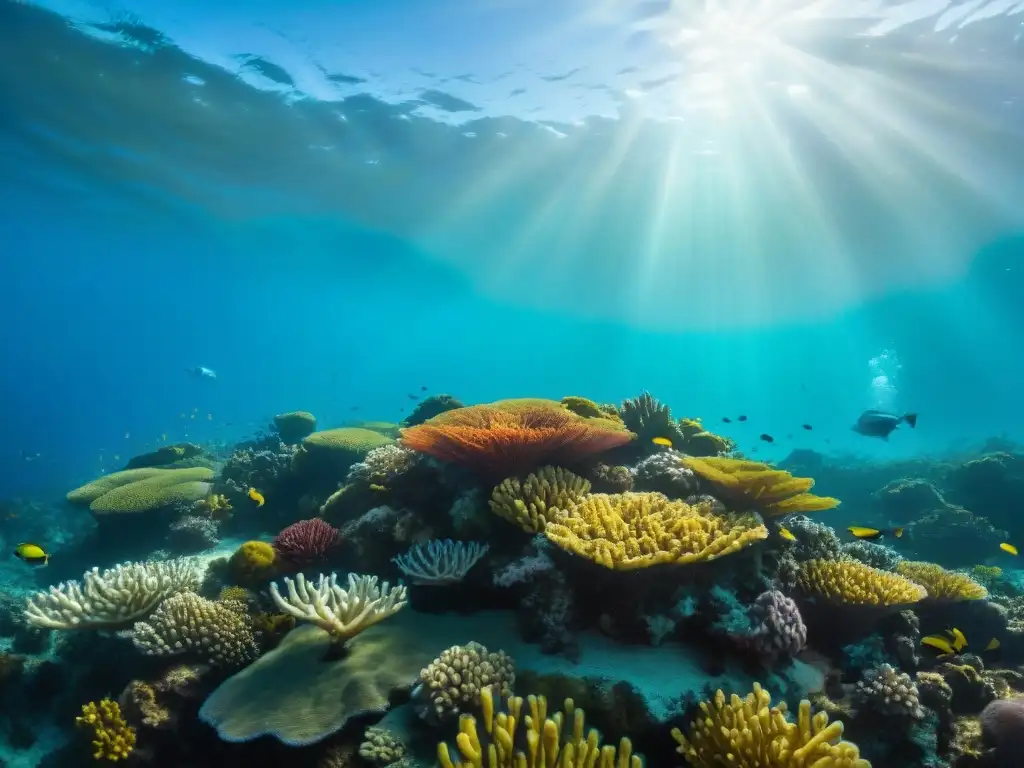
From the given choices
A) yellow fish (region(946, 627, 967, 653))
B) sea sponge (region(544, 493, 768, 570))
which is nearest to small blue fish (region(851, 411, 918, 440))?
yellow fish (region(946, 627, 967, 653))

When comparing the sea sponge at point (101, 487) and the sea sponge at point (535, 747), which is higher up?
the sea sponge at point (101, 487)

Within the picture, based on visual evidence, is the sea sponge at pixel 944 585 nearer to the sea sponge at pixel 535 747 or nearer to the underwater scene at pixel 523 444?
the underwater scene at pixel 523 444

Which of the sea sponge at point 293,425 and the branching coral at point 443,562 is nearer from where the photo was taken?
the branching coral at point 443,562

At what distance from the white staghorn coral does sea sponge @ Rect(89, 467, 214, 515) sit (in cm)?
678

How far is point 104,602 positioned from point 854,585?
8.03 metres

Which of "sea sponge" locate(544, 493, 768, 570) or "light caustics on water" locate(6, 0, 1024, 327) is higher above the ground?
"light caustics on water" locate(6, 0, 1024, 327)

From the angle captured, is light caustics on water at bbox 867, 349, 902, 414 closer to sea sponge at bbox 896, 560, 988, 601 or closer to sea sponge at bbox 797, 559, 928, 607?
sea sponge at bbox 896, 560, 988, 601

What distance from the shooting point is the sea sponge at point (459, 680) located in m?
3.92

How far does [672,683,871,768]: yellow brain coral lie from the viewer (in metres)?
3.13

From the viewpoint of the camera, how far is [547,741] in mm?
3125

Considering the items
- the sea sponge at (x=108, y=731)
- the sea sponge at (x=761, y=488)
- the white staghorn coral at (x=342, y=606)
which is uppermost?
the sea sponge at (x=761, y=488)

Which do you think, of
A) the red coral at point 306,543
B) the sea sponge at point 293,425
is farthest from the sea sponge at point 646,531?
the sea sponge at point 293,425

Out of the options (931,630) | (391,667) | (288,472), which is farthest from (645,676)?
(288,472)

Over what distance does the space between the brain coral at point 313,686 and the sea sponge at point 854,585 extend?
4073mm
